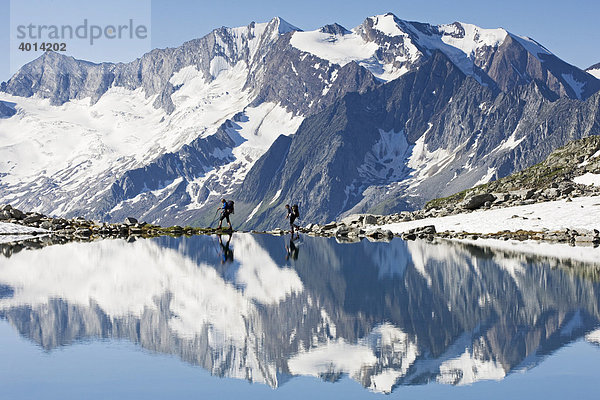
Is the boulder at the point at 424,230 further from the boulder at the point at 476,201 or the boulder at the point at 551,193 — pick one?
the boulder at the point at 551,193

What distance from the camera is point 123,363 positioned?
15.6 meters

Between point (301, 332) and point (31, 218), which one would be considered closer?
point (301, 332)

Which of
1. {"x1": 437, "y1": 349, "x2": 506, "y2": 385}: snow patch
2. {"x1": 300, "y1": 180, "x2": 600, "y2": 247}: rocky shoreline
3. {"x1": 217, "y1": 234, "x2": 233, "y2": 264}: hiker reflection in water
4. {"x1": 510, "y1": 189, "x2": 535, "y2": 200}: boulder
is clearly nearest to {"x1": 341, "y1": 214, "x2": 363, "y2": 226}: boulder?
{"x1": 300, "y1": 180, "x2": 600, "y2": 247}: rocky shoreline

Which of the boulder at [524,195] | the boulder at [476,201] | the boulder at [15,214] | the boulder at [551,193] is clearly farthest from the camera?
the boulder at [524,195]

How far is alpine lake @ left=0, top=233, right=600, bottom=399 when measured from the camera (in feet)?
46.2

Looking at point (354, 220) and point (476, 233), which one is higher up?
point (354, 220)

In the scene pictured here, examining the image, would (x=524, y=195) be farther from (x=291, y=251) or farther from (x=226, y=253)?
(x=226, y=253)

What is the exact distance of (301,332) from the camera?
17844mm

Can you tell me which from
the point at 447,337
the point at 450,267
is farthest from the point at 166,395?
the point at 450,267

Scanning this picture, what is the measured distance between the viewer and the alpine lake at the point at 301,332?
14.1 meters

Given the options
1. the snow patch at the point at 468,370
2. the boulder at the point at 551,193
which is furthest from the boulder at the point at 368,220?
the snow patch at the point at 468,370

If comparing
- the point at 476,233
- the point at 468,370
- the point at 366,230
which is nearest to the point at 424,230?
the point at 476,233

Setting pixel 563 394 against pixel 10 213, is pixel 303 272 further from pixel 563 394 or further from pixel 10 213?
pixel 10 213

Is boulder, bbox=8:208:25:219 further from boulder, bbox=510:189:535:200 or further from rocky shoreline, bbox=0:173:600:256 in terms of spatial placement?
boulder, bbox=510:189:535:200
